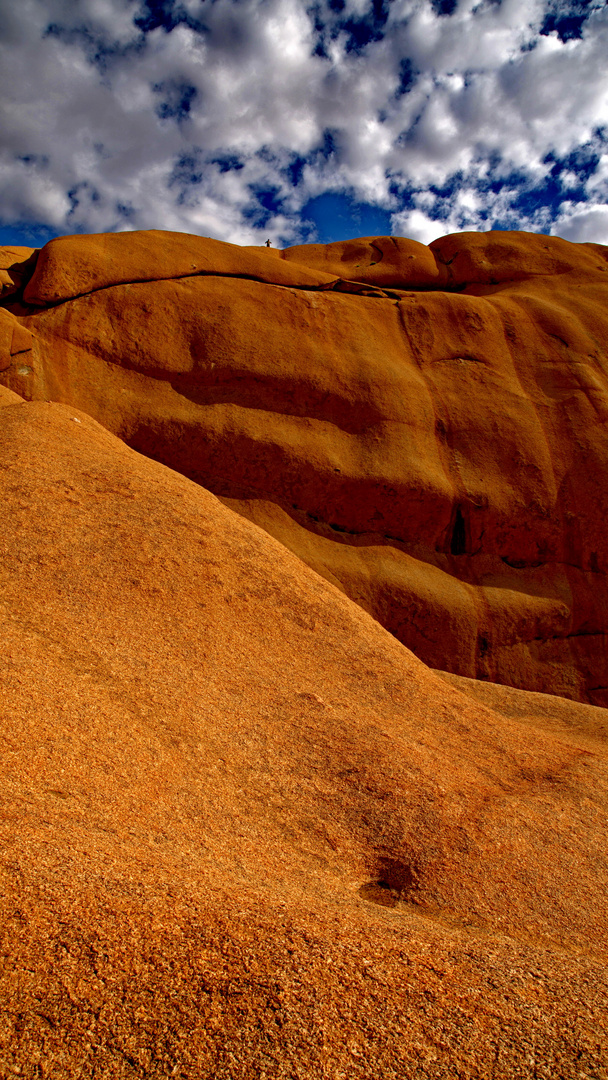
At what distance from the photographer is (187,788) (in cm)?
359

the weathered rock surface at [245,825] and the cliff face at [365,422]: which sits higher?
the cliff face at [365,422]

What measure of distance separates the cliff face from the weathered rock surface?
3954mm

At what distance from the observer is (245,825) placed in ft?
11.4

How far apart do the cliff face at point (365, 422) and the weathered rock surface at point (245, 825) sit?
3.95 metres

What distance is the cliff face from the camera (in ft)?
37.3

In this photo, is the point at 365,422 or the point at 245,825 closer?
the point at 245,825

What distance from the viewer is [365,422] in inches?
501

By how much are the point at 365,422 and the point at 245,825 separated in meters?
10.3

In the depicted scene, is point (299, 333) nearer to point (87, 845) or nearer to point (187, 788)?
point (187, 788)

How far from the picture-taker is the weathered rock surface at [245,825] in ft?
6.00

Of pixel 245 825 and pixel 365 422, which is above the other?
pixel 365 422

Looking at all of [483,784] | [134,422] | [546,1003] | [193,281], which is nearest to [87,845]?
[546,1003]

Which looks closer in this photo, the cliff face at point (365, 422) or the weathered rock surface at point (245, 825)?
the weathered rock surface at point (245, 825)

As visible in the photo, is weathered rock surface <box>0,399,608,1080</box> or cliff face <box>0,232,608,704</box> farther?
cliff face <box>0,232,608,704</box>
